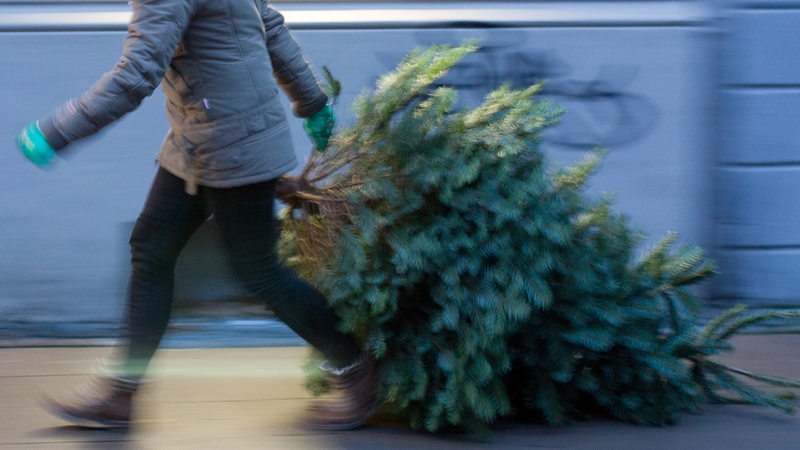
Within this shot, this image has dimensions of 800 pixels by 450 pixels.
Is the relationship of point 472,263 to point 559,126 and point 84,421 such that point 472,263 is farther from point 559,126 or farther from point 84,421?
point 559,126

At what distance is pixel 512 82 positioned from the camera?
15.7 feet

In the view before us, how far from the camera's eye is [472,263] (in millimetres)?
2990

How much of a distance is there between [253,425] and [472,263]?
0.95 metres

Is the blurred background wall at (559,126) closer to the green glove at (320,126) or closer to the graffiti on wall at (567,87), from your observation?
the graffiti on wall at (567,87)

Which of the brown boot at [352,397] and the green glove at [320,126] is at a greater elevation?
the green glove at [320,126]

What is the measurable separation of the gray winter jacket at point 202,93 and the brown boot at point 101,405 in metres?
0.68

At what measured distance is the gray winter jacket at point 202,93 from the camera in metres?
2.74

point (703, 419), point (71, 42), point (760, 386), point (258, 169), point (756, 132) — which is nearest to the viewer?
point (258, 169)

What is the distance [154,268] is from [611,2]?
9.23 feet

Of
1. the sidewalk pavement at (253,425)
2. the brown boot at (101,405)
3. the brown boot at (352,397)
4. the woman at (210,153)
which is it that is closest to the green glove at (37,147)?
the woman at (210,153)

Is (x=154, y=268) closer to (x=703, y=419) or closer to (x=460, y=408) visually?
(x=460, y=408)

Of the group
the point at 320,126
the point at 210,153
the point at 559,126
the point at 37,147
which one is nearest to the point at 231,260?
the point at 210,153

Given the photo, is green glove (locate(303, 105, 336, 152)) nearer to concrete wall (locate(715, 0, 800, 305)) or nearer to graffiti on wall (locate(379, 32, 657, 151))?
graffiti on wall (locate(379, 32, 657, 151))

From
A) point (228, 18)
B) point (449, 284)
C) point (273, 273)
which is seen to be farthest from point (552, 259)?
point (228, 18)
